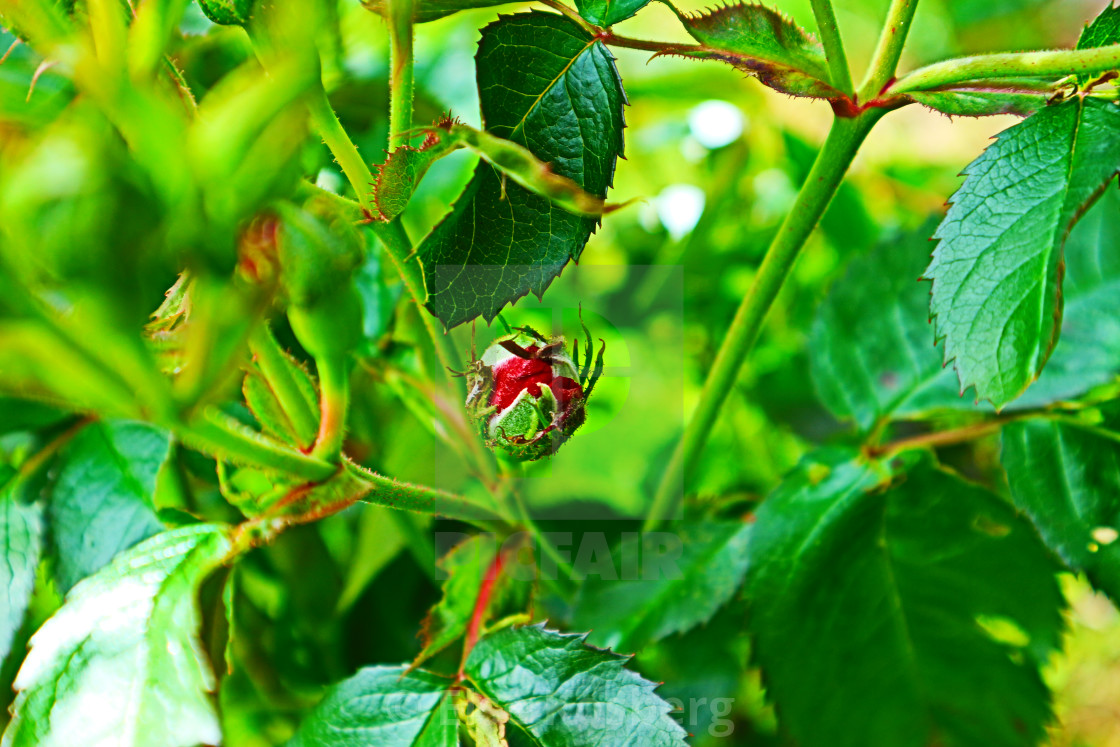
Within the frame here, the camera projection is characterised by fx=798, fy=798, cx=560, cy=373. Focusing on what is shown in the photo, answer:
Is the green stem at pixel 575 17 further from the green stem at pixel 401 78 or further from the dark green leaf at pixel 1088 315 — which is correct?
the dark green leaf at pixel 1088 315

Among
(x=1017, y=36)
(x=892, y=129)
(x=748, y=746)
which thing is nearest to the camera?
(x=748, y=746)

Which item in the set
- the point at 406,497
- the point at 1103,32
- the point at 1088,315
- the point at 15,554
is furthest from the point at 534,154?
the point at 1088,315

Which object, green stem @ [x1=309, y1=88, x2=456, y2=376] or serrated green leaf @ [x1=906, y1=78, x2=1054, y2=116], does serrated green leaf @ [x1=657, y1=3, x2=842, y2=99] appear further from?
green stem @ [x1=309, y1=88, x2=456, y2=376]

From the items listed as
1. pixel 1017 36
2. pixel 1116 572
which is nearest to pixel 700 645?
pixel 1116 572

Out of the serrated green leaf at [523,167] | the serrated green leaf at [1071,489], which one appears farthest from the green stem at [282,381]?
the serrated green leaf at [1071,489]

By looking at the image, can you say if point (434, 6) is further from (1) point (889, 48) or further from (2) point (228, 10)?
(1) point (889, 48)

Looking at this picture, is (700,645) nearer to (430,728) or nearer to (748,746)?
(748,746)
